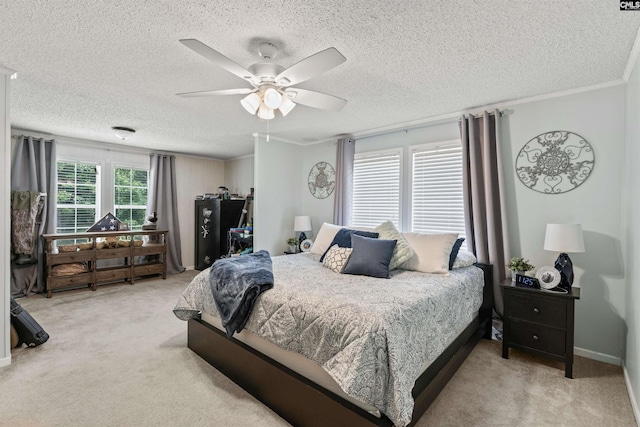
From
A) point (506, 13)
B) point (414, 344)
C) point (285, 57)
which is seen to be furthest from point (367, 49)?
point (414, 344)

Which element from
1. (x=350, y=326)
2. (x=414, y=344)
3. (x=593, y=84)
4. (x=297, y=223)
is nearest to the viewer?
(x=350, y=326)

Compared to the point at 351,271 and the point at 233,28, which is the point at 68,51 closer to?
the point at 233,28

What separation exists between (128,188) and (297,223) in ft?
11.1

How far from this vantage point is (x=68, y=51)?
2.10 m

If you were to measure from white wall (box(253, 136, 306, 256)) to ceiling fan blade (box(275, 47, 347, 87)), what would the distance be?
8.63 feet

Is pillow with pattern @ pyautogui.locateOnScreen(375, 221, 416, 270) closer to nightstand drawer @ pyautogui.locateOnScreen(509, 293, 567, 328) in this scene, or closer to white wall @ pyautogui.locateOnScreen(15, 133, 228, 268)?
nightstand drawer @ pyautogui.locateOnScreen(509, 293, 567, 328)

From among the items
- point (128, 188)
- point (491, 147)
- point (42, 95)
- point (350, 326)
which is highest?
point (42, 95)

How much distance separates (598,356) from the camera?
2588 millimetres

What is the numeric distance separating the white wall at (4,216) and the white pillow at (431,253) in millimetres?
3387

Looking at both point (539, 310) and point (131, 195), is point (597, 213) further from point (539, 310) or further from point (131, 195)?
point (131, 195)

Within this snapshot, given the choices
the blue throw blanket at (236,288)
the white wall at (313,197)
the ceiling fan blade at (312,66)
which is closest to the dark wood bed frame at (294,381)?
the blue throw blanket at (236,288)

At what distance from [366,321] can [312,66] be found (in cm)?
147

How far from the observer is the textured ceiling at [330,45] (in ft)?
5.41

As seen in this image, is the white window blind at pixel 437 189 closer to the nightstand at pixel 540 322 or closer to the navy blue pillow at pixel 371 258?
the nightstand at pixel 540 322
